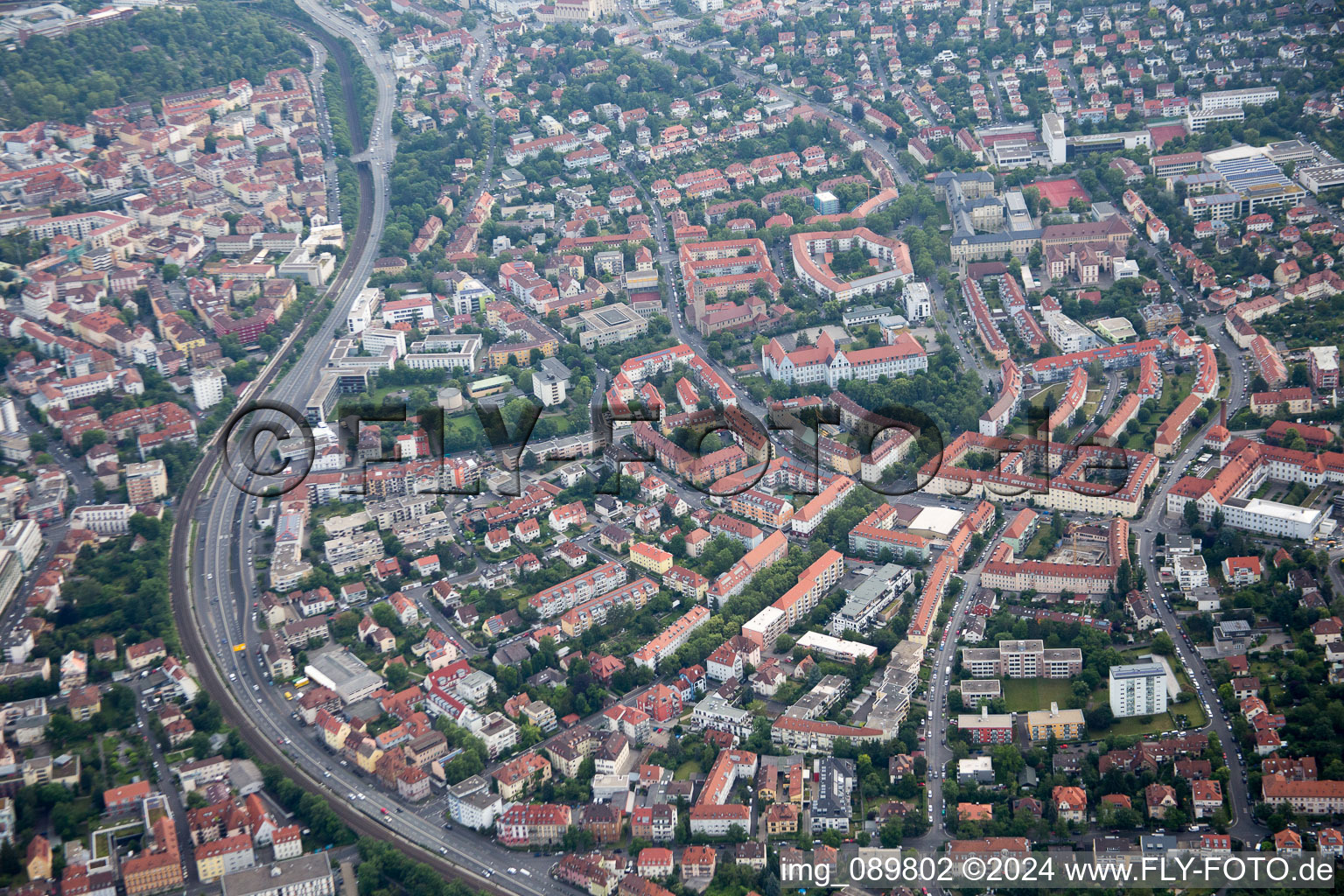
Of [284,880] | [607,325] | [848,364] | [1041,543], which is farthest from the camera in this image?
[607,325]

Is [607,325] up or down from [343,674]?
up

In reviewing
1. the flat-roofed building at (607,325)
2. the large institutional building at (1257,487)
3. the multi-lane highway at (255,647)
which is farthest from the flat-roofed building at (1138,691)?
the flat-roofed building at (607,325)

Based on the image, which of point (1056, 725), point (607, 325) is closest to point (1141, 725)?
point (1056, 725)

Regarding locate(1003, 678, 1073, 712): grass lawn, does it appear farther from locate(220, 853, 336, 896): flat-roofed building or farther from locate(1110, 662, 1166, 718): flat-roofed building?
locate(220, 853, 336, 896): flat-roofed building

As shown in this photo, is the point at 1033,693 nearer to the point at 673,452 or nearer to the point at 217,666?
the point at 673,452

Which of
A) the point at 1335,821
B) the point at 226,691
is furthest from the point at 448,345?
the point at 1335,821

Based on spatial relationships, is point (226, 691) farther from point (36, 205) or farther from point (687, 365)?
point (36, 205)

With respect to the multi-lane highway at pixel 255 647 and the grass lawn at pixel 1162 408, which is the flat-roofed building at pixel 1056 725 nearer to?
the multi-lane highway at pixel 255 647
